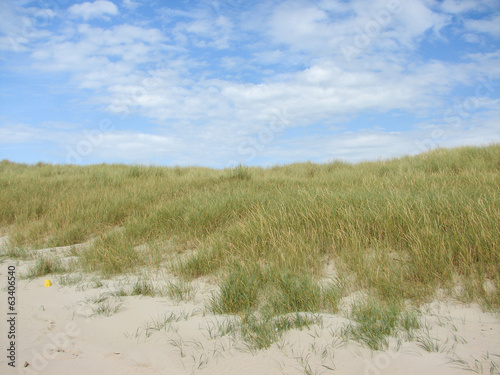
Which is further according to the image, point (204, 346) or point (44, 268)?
point (44, 268)

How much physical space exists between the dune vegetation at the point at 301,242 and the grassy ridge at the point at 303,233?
15 mm

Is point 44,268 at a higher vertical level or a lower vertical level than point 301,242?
lower

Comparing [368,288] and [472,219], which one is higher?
[472,219]

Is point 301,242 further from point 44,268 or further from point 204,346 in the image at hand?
point 44,268

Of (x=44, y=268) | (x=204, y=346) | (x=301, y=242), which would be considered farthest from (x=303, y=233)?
(x=44, y=268)

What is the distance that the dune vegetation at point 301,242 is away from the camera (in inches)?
121

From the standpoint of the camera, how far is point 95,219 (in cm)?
634

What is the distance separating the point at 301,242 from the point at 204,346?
1.77 metres

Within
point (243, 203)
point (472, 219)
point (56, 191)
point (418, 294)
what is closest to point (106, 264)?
point (243, 203)

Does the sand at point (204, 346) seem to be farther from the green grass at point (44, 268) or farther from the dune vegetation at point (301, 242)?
the green grass at point (44, 268)

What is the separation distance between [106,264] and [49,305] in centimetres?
87

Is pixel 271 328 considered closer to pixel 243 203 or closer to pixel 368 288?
pixel 368 288

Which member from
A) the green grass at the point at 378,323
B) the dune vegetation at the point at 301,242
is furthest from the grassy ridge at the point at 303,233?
the green grass at the point at 378,323

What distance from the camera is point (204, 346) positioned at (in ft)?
8.30
